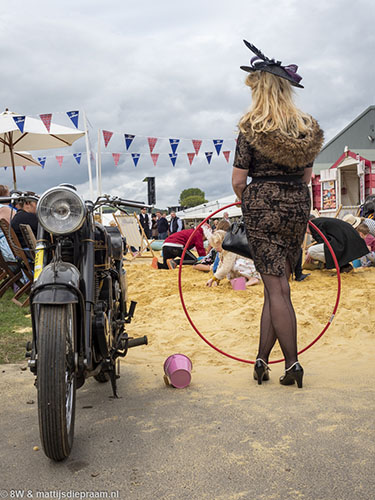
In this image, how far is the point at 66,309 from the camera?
1.98 metres

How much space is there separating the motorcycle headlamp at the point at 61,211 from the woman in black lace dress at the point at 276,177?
3.49ft

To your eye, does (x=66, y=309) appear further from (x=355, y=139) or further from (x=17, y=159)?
(x=355, y=139)

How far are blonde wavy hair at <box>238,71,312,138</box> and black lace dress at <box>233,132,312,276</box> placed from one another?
117mm

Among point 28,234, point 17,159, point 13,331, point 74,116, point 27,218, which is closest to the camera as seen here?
point 13,331

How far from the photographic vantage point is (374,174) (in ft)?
58.5

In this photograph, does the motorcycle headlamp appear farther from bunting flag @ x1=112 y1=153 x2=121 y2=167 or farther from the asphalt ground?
bunting flag @ x1=112 y1=153 x2=121 y2=167

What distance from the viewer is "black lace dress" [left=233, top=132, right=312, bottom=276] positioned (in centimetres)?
282

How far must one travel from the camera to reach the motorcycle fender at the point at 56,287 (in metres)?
1.96

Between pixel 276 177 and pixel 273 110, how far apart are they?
0.37 m

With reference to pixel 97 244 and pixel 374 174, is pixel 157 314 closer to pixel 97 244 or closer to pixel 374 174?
pixel 97 244

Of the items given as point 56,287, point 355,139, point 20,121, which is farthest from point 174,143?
point 56,287

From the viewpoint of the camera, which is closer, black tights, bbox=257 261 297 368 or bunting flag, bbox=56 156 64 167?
black tights, bbox=257 261 297 368

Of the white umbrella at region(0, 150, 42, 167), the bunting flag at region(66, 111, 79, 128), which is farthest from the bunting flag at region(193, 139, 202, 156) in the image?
the white umbrella at region(0, 150, 42, 167)

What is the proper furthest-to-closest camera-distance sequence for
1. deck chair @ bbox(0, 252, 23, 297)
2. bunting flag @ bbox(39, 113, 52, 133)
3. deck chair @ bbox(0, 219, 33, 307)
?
bunting flag @ bbox(39, 113, 52, 133) < deck chair @ bbox(0, 252, 23, 297) < deck chair @ bbox(0, 219, 33, 307)
